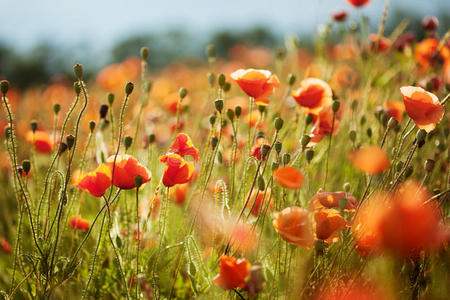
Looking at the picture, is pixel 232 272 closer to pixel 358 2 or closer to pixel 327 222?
pixel 327 222

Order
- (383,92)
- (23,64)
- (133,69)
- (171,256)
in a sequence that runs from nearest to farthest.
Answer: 1. (171,256)
2. (383,92)
3. (133,69)
4. (23,64)

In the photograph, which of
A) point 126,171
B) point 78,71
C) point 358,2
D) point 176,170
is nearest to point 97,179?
point 126,171

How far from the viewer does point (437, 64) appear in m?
2.38

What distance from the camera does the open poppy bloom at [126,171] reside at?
1151 millimetres

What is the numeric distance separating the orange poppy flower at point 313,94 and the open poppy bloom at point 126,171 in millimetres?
618

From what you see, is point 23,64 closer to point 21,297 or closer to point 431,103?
point 21,297

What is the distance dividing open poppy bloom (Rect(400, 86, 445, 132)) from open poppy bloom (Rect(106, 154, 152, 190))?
669 millimetres

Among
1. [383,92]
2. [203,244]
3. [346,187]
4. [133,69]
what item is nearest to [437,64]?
[383,92]

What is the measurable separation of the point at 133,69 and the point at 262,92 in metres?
3.45

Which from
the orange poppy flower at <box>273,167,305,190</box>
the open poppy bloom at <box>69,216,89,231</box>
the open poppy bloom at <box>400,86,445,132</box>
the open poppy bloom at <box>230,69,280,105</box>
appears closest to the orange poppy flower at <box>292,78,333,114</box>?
the open poppy bloom at <box>230,69,280,105</box>

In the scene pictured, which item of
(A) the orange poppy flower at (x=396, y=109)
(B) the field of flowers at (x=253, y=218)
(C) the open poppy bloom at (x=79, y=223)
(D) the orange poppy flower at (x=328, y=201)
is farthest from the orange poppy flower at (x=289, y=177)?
(A) the orange poppy flower at (x=396, y=109)

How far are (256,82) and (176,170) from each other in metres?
0.38

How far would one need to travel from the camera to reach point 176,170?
1.20 meters

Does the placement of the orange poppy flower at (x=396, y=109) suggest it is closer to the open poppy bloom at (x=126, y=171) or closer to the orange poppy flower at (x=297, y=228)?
the orange poppy flower at (x=297, y=228)
